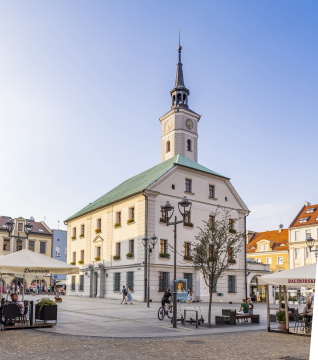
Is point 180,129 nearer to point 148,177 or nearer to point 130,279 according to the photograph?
point 148,177

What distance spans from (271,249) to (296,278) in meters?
65.2

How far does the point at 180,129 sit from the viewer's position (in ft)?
167

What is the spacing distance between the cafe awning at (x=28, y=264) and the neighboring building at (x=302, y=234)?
59.2 metres

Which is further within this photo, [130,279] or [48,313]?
[130,279]

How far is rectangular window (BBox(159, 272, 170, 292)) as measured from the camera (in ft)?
126

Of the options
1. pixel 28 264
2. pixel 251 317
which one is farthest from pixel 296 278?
pixel 28 264

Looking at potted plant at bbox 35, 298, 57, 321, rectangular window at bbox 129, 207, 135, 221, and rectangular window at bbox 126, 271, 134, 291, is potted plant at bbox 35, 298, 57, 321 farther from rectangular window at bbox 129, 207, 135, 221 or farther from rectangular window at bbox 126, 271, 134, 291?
rectangular window at bbox 129, 207, 135, 221

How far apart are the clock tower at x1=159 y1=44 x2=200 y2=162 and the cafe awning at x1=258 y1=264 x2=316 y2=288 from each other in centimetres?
3537

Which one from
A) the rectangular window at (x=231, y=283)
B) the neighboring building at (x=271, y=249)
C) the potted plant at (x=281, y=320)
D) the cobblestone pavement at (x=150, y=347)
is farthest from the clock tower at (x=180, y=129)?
the cobblestone pavement at (x=150, y=347)

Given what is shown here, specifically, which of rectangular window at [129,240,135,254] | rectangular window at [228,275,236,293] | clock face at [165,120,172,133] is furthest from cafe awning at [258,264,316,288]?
clock face at [165,120,172,133]

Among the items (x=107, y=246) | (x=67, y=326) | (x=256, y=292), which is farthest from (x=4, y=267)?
(x=256, y=292)

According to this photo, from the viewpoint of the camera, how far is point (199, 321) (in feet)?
59.5

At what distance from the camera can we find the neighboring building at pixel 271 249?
75438 millimetres

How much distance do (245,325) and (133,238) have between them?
22.3 metres
